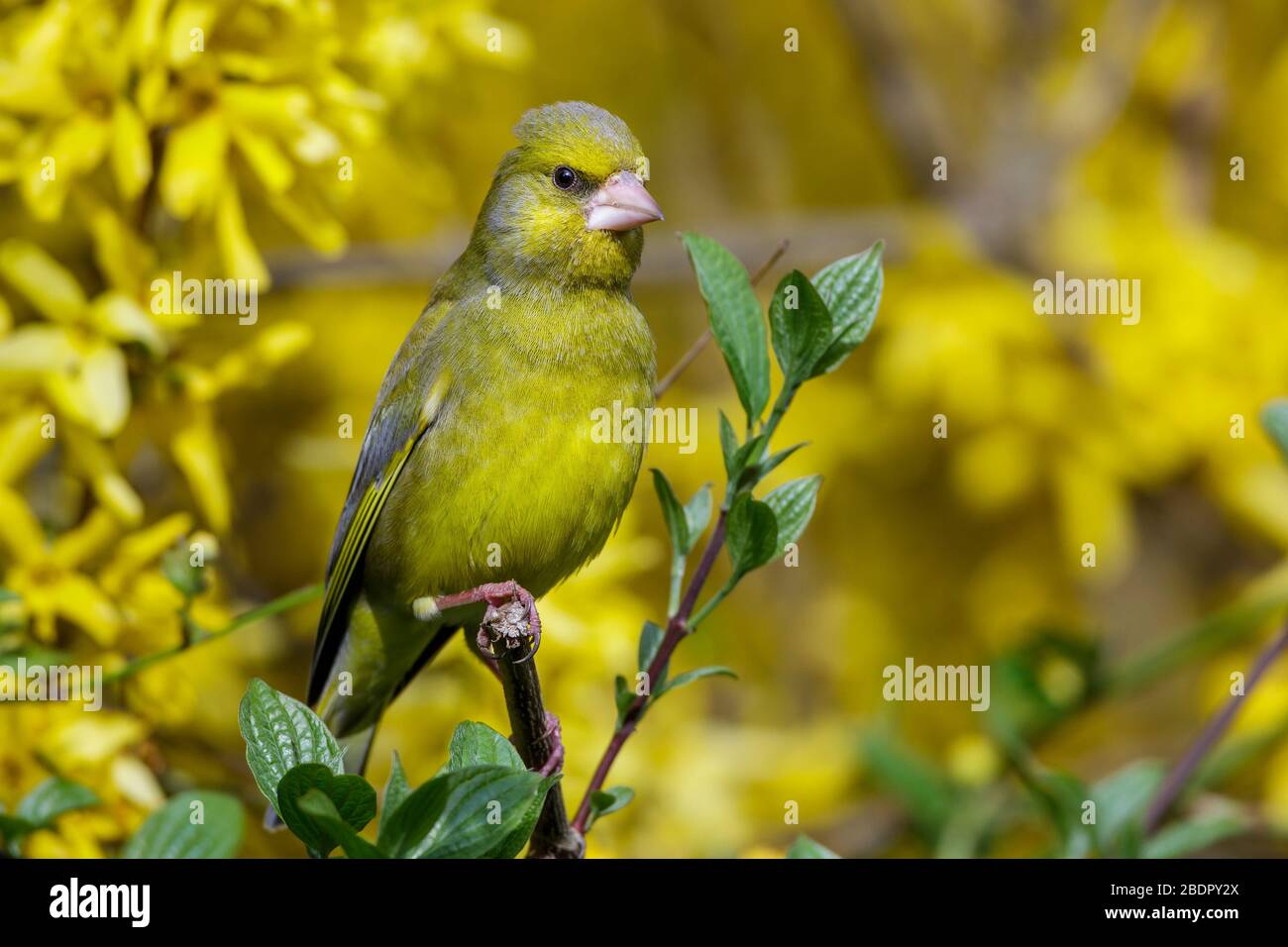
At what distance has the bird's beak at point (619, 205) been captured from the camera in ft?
5.18

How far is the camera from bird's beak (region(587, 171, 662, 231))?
1579mm

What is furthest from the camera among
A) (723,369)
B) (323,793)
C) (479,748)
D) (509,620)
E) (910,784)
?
(723,369)

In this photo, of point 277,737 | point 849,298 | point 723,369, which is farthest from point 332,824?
point 723,369

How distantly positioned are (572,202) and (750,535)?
1.99 ft

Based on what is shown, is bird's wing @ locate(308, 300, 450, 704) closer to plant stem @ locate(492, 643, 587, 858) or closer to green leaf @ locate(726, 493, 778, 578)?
plant stem @ locate(492, 643, 587, 858)

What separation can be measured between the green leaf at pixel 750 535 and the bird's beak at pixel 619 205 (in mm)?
480

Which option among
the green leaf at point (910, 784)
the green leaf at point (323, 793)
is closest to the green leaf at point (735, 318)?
the green leaf at point (323, 793)

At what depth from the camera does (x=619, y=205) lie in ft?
5.26

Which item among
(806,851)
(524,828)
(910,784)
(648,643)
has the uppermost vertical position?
(648,643)

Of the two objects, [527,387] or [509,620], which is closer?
[509,620]

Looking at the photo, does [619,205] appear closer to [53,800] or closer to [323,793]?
[323,793]

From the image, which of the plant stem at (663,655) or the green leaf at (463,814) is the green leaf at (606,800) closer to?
the plant stem at (663,655)
